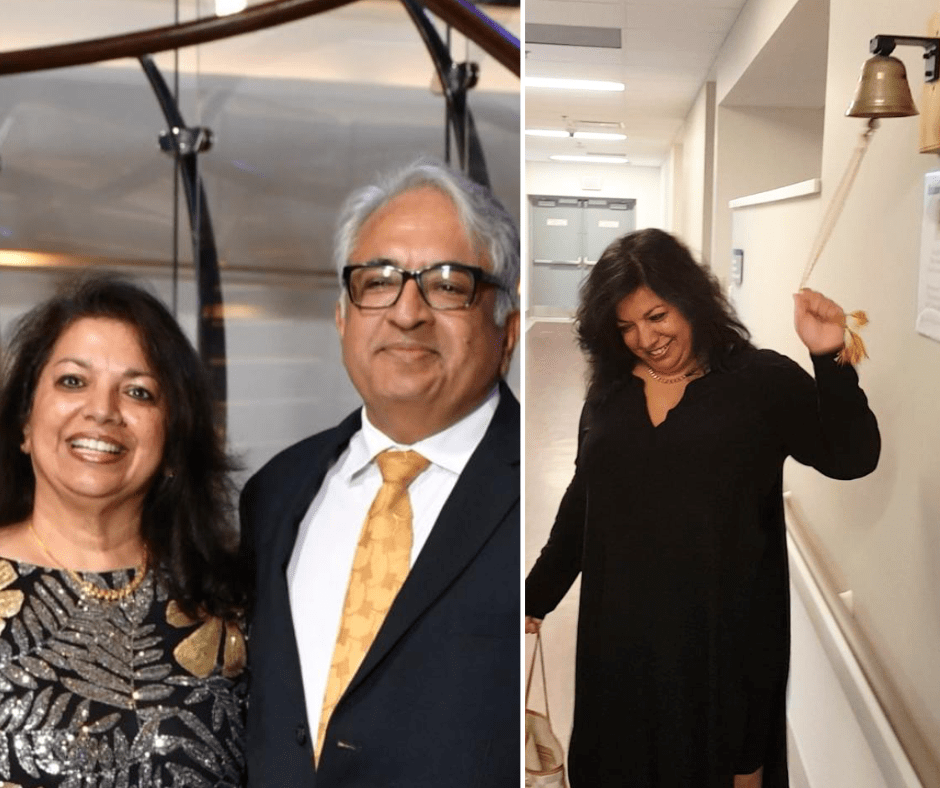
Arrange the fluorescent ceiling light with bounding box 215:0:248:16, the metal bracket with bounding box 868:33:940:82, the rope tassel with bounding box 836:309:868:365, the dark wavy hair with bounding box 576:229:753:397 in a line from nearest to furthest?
the metal bracket with bounding box 868:33:940:82
the rope tassel with bounding box 836:309:868:365
the dark wavy hair with bounding box 576:229:753:397
the fluorescent ceiling light with bounding box 215:0:248:16

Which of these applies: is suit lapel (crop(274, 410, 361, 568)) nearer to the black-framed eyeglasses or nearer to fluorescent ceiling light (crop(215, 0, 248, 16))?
the black-framed eyeglasses

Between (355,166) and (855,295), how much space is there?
31.1 inches

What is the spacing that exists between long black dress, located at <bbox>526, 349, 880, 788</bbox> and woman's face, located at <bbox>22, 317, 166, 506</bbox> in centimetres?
66

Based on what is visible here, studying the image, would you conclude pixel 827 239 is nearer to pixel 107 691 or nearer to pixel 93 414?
A: pixel 93 414

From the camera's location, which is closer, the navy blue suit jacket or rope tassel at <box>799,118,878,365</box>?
rope tassel at <box>799,118,878,365</box>

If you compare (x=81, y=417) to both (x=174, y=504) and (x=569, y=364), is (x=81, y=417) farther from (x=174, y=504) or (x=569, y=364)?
(x=569, y=364)

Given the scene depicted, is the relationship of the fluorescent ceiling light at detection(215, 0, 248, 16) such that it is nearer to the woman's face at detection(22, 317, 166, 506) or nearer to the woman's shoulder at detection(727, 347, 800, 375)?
the woman's face at detection(22, 317, 166, 506)

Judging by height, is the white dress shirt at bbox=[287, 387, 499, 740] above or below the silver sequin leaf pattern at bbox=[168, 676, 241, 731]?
above

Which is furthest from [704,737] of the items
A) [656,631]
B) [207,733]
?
[207,733]

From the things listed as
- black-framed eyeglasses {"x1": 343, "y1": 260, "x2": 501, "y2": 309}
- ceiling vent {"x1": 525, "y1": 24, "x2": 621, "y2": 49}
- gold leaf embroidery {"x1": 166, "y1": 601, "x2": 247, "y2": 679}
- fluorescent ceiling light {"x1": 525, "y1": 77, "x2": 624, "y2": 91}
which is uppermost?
ceiling vent {"x1": 525, "y1": 24, "x2": 621, "y2": 49}

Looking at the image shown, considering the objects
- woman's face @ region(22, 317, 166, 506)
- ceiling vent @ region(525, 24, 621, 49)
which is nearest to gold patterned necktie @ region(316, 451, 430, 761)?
woman's face @ region(22, 317, 166, 506)

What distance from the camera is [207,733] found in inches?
57.4

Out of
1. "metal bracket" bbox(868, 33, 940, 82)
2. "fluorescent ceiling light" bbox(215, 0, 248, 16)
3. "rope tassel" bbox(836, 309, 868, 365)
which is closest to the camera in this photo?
"metal bracket" bbox(868, 33, 940, 82)

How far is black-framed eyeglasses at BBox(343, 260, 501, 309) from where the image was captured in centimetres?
144
